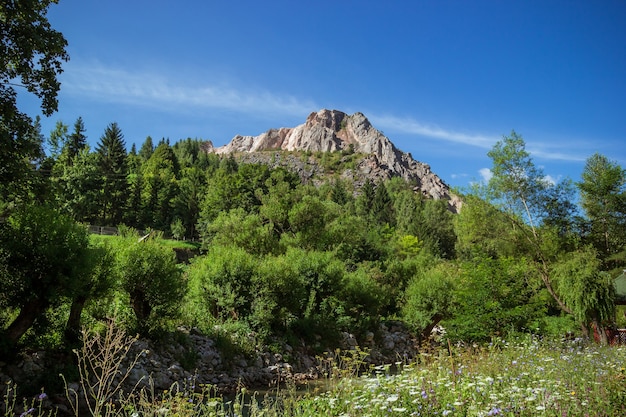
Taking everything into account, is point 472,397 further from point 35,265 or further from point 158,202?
point 158,202

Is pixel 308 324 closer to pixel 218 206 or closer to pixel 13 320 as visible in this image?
pixel 13 320

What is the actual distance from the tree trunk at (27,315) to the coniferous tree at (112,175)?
45.0 meters

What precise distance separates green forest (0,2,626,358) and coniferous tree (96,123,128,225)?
16.2 inches

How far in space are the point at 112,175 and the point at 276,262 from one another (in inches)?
1815

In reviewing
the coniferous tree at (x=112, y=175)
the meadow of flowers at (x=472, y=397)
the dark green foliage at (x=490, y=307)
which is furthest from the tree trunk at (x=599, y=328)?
the coniferous tree at (x=112, y=175)

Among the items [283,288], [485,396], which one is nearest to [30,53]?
[485,396]

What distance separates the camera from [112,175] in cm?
6072

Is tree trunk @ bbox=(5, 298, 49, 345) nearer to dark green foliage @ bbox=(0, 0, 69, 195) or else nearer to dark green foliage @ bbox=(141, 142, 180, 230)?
dark green foliage @ bbox=(0, 0, 69, 195)

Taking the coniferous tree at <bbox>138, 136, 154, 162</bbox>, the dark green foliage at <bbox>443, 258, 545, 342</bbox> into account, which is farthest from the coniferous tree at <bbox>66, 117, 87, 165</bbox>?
the dark green foliage at <bbox>443, 258, 545, 342</bbox>

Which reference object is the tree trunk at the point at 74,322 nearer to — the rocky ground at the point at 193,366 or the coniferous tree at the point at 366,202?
the rocky ground at the point at 193,366

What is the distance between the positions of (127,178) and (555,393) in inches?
2559

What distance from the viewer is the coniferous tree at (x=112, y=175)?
58219 mm

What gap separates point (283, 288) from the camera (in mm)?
22844

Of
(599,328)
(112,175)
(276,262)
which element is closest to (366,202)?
(112,175)
